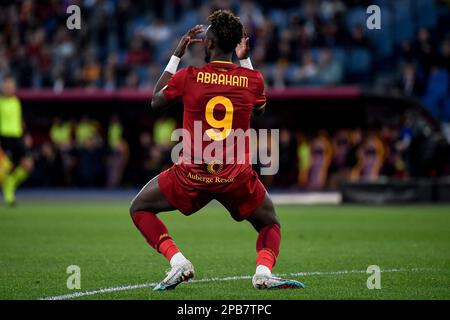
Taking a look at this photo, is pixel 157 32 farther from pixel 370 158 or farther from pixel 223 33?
pixel 223 33

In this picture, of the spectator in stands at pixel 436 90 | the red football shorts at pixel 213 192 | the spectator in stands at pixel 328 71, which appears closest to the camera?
the red football shorts at pixel 213 192

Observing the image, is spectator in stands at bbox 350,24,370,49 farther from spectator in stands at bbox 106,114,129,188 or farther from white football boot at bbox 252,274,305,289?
white football boot at bbox 252,274,305,289

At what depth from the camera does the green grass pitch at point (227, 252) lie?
25.2 ft

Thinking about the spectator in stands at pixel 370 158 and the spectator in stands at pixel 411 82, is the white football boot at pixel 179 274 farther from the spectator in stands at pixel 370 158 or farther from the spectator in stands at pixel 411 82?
the spectator in stands at pixel 370 158

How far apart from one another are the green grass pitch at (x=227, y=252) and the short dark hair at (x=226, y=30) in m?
1.95

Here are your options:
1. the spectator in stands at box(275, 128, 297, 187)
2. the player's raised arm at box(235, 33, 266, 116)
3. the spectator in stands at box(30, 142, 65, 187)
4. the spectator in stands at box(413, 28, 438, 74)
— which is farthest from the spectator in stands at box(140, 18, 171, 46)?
the player's raised arm at box(235, 33, 266, 116)

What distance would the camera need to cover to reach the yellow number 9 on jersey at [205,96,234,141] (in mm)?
7520

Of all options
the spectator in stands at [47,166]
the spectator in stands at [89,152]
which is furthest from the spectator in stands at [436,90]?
the spectator in stands at [47,166]

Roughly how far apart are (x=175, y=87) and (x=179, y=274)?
1454 mm

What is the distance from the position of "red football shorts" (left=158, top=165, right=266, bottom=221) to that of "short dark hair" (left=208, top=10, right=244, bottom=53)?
1009mm

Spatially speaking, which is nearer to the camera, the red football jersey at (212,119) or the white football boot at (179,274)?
the white football boot at (179,274)

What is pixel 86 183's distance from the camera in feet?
92.3

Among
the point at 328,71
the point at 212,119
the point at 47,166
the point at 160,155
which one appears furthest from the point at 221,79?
the point at 47,166

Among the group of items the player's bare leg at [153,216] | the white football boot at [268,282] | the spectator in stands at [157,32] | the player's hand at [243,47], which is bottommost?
the white football boot at [268,282]
